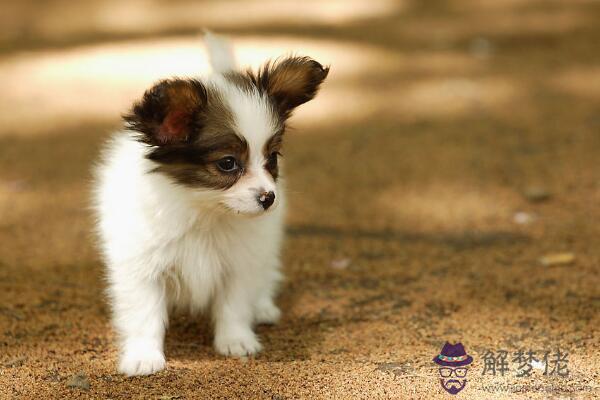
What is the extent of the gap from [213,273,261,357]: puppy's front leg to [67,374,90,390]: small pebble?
785 mm

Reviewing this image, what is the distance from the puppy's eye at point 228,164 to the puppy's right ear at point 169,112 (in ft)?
0.61

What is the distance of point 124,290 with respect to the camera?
4.04 m

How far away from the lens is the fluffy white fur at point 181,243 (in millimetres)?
3729

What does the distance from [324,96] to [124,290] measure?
527cm

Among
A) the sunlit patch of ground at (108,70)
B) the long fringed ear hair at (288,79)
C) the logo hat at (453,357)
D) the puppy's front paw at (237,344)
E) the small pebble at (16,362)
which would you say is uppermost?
the long fringed ear hair at (288,79)

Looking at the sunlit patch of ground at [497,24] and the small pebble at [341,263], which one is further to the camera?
the sunlit patch of ground at [497,24]

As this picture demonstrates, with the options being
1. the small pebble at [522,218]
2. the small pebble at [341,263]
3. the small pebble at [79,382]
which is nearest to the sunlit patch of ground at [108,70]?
the small pebble at [341,263]

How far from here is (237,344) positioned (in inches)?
165

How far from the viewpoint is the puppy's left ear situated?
3.99 meters

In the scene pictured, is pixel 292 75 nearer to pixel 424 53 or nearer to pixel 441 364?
pixel 441 364

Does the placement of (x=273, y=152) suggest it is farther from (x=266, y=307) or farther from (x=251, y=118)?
(x=266, y=307)

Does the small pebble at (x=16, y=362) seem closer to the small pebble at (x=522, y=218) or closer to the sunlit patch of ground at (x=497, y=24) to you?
the small pebble at (x=522, y=218)

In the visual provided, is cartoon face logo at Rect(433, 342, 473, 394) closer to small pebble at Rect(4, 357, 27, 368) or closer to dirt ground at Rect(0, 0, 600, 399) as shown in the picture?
dirt ground at Rect(0, 0, 600, 399)

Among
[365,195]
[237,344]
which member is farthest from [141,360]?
[365,195]
